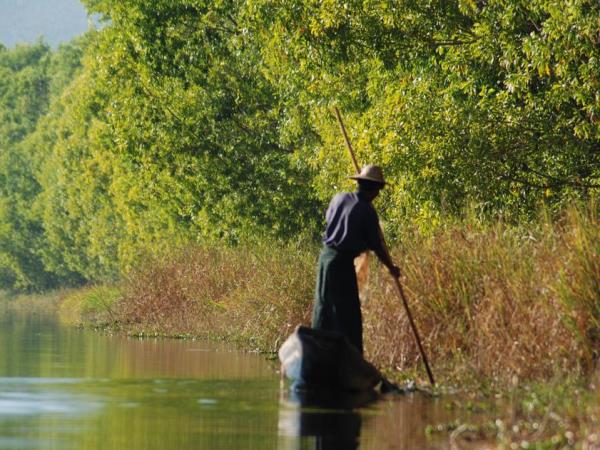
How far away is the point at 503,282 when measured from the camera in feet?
57.5

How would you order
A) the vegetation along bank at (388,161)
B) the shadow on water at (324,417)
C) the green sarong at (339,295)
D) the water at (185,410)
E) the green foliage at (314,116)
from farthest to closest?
the green foliage at (314,116) < the green sarong at (339,295) < the vegetation along bank at (388,161) < the shadow on water at (324,417) < the water at (185,410)

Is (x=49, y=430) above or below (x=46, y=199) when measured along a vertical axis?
below

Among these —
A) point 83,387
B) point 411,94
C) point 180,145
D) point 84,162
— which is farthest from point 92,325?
point 84,162

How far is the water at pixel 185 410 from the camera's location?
12742mm

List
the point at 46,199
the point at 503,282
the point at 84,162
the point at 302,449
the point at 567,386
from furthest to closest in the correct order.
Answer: the point at 46,199
the point at 84,162
the point at 503,282
the point at 567,386
the point at 302,449

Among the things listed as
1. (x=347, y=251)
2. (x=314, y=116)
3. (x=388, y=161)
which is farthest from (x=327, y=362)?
(x=314, y=116)

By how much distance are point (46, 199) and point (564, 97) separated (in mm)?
61605

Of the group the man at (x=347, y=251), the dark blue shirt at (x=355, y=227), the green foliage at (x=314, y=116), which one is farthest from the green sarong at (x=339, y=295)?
the green foliage at (x=314, y=116)

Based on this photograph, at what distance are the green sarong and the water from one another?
100 cm

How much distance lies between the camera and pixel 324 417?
14539 mm

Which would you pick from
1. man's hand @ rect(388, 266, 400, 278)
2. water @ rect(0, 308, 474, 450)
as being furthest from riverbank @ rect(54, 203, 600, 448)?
man's hand @ rect(388, 266, 400, 278)

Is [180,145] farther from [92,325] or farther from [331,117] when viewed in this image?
[331,117]

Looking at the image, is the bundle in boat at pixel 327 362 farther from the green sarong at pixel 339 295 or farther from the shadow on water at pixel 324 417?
the green sarong at pixel 339 295

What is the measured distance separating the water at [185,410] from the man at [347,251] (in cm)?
104
